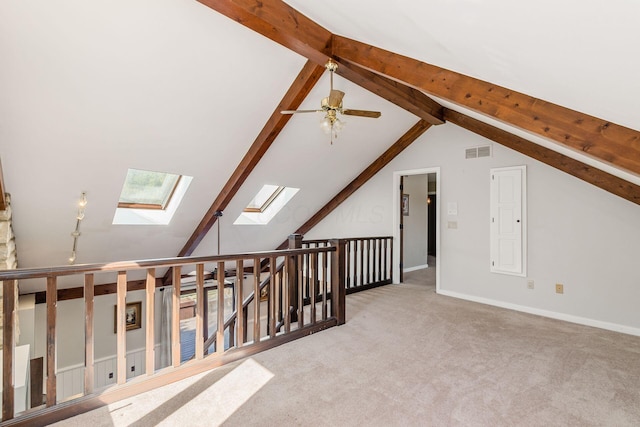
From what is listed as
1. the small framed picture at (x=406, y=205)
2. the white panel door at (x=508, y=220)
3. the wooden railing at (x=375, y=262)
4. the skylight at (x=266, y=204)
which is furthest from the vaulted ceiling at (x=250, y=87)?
the small framed picture at (x=406, y=205)

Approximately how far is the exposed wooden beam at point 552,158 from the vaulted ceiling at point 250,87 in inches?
0.7

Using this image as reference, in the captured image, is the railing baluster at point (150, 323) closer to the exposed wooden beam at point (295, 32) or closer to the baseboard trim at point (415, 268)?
the exposed wooden beam at point (295, 32)

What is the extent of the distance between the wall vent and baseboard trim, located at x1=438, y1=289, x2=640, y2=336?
6.90 ft

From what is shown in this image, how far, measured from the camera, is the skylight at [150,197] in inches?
164

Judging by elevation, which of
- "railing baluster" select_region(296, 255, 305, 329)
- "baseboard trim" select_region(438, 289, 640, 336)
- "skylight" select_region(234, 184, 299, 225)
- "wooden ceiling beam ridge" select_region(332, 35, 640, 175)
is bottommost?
"baseboard trim" select_region(438, 289, 640, 336)

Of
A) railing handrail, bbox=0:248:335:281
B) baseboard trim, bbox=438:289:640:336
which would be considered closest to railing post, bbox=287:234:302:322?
railing handrail, bbox=0:248:335:281

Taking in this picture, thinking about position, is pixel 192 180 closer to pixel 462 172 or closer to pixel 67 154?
pixel 67 154

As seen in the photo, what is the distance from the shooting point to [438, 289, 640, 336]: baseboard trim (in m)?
3.42

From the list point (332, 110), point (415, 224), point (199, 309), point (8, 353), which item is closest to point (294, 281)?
point (199, 309)

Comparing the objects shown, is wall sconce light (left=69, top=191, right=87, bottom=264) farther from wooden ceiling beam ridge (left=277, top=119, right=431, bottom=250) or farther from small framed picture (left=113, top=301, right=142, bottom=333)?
wooden ceiling beam ridge (left=277, top=119, right=431, bottom=250)

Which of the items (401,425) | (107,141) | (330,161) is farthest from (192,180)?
(401,425)

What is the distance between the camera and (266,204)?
19.4 feet

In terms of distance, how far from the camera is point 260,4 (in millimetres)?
2311

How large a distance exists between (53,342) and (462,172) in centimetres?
501
